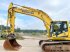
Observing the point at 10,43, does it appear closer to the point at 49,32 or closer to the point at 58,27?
the point at 49,32

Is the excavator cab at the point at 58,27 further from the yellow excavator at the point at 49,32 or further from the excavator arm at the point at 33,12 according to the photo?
the excavator arm at the point at 33,12

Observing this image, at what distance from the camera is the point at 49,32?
74.2ft

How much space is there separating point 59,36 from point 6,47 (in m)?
5.25

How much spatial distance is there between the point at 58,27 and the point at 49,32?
43.1 inches

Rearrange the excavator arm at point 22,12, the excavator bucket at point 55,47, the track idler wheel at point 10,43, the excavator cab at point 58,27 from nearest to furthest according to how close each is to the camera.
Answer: the excavator bucket at point 55,47
the excavator cab at point 58,27
the track idler wheel at point 10,43
the excavator arm at point 22,12

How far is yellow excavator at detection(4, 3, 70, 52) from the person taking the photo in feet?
65.9

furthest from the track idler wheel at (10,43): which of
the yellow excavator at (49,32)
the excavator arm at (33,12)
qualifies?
the excavator arm at (33,12)

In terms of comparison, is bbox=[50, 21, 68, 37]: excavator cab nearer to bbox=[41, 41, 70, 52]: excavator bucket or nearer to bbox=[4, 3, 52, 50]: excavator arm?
bbox=[41, 41, 70, 52]: excavator bucket

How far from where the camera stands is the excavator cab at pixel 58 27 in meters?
21.7

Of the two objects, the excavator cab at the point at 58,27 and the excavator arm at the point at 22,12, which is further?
the excavator arm at the point at 22,12

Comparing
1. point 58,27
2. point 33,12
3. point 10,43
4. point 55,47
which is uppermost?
point 33,12

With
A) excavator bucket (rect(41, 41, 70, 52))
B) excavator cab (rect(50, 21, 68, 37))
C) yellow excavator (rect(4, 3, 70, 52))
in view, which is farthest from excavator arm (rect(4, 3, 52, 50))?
excavator bucket (rect(41, 41, 70, 52))

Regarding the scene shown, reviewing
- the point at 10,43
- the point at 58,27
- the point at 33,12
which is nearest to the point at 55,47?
the point at 58,27

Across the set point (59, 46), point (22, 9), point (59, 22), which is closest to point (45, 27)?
point (22, 9)
